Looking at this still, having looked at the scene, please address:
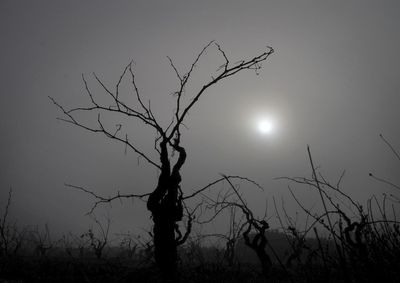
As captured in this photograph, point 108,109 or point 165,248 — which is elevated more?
point 108,109

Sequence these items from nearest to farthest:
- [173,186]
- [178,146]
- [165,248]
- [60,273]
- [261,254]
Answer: [165,248] < [173,186] < [178,146] < [60,273] < [261,254]

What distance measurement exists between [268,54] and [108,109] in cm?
353

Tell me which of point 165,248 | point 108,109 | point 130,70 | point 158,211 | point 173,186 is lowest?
point 165,248

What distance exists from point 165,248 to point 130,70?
365 cm

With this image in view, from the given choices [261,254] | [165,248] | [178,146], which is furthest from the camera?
[261,254]

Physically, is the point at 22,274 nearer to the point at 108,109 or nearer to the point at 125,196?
the point at 125,196

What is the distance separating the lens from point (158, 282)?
5770 millimetres

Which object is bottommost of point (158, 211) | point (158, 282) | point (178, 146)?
point (158, 282)

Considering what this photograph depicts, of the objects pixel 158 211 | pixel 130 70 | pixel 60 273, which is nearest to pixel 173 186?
pixel 158 211

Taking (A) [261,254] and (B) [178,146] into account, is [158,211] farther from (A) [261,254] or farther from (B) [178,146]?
(A) [261,254]

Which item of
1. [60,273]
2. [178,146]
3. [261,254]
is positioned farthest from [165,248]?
[261,254]

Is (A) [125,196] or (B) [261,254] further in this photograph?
(B) [261,254]

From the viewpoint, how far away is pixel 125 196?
22.5ft

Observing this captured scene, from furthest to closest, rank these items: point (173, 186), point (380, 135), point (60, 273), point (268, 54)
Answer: point (60, 273)
point (173, 186)
point (268, 54)
point (380, 135)
